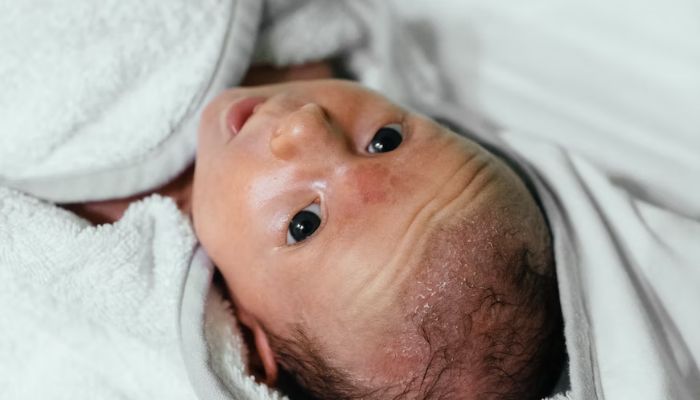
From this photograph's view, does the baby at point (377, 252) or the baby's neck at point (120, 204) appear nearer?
the baby at point (377, 252)

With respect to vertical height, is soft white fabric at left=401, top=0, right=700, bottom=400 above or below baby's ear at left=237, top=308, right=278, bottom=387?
above

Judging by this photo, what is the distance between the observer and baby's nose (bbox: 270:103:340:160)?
35.3 inches

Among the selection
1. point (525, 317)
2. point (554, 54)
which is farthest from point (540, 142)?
point (525, 317)

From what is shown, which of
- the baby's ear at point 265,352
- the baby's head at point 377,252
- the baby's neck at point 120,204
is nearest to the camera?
the baby's head at point 377,252

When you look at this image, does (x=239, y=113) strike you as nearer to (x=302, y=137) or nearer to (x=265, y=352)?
(x=302, y=137)

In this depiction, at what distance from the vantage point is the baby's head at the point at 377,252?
85cm

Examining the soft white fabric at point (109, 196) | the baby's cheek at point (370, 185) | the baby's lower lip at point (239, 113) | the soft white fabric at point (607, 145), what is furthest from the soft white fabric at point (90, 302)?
the soft white fabric at point (607, 145)

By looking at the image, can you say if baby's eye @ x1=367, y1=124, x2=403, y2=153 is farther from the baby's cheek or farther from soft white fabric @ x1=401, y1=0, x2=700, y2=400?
soft white fabric @ x1=401, y1=0, x2=700, y2=400

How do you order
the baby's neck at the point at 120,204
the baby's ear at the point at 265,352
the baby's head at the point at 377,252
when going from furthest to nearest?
the baby's neck at the point at 120,204, the baby's ear at the point at 265,352, the baby's head at the point at 377,252

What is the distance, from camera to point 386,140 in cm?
95

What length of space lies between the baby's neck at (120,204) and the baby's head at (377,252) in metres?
0.12

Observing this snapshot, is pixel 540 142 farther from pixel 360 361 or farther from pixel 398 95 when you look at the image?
pixel 360 361

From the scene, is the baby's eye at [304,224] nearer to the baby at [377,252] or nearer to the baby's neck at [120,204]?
the baby at [377,252]

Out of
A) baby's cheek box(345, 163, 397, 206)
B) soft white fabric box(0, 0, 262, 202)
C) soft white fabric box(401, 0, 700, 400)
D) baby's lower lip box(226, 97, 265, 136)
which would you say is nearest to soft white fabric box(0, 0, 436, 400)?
soft white fabric box(0, 0, 262, 202)
